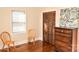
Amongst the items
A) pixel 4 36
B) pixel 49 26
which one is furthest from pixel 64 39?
pixel 4 36

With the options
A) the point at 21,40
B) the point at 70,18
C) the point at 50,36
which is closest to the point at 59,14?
the point at 70,18

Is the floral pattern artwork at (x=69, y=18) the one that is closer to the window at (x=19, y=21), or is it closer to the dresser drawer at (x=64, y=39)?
the dresser drawer at (x=64, y=39)

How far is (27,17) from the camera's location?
1800 mm

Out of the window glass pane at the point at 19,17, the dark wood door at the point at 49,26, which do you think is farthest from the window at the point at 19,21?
the dark wood door at the point at 49,26

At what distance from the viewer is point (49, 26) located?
2.03 m

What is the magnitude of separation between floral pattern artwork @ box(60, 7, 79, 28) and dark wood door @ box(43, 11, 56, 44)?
0.24 m

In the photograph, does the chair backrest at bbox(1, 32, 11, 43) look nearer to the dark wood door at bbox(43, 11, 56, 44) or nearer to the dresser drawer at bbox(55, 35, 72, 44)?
the dark wood door at bbox(43, 11, 56, 44)

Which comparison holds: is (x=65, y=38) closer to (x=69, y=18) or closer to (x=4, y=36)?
(x=69, y=18)

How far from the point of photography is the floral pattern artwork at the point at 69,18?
6.74 feet

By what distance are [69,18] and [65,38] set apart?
456 mm

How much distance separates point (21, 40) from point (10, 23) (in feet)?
1.12

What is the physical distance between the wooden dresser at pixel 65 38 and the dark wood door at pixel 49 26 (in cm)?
11
